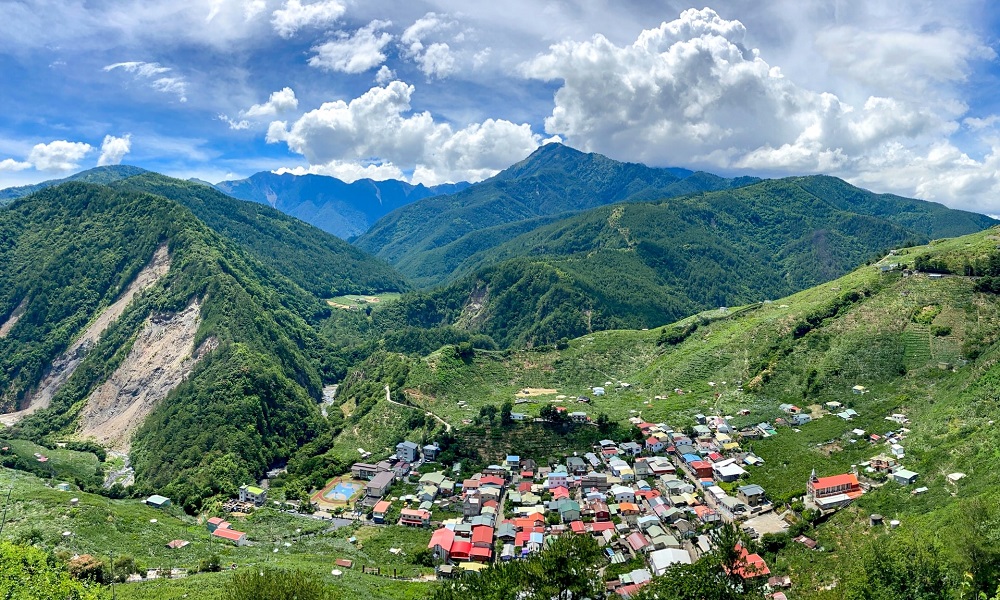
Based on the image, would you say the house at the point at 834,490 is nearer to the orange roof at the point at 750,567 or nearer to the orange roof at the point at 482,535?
the orange roof at the point at 750,567

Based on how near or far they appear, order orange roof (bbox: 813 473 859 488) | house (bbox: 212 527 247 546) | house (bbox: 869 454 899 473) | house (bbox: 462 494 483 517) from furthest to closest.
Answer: house (bbox: 462 494 483 517) < house (bbox: 212 527 247 546) < house (bbox: 869 454 899 473) < orange roof (bbox: 813 473 859 488)

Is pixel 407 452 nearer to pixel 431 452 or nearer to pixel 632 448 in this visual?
pixel 431 452

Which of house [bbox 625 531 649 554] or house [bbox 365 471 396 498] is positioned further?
house [bbox 365 471 396 498]

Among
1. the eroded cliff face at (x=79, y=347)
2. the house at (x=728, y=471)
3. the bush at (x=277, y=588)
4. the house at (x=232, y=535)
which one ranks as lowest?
the house at (x=232, y=535)

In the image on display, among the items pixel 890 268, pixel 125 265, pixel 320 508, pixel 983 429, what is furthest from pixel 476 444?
pixel 125 265

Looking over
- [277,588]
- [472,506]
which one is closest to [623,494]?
[472,506]

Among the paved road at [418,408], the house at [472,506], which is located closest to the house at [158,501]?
the paved road at [418,408]

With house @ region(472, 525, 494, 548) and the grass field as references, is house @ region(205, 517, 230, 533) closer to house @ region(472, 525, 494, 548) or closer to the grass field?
the grass field

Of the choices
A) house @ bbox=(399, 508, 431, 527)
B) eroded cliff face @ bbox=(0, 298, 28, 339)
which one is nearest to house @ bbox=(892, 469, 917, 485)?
house @ bbox=(399, 508, 431, 527)
